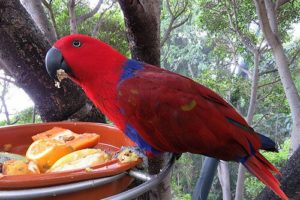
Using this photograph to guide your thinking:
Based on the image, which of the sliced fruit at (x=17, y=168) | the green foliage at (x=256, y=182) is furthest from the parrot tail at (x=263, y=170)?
the green foliage at (x=256, y=182)

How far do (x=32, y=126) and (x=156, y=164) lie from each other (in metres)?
0.43

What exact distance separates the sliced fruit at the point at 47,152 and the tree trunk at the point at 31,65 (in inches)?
13.2

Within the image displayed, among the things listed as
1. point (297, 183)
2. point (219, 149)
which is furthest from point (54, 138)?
point (297, 183)

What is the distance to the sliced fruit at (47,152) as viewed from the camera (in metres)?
0.69

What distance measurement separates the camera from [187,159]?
236 inches

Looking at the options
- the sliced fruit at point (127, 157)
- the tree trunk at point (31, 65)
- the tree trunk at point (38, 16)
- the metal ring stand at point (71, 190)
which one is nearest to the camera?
the metal ring stand at point (71, 190)

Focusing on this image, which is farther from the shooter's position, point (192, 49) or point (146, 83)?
point (192, 49)

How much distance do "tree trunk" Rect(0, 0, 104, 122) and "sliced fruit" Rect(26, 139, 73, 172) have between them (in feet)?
1.10

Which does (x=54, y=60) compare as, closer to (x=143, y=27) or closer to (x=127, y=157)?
(x=143, y=27)

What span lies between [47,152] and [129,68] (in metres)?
0.30

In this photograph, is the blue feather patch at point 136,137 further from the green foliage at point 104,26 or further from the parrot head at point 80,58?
the green foliage at point 104,26

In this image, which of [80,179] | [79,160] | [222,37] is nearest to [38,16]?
[79,160]

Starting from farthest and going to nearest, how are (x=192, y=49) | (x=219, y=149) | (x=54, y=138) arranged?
(x=192, y=49) → (x=219, y=149) → (x=54, y=138)

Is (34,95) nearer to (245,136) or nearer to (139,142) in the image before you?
(139,142)
